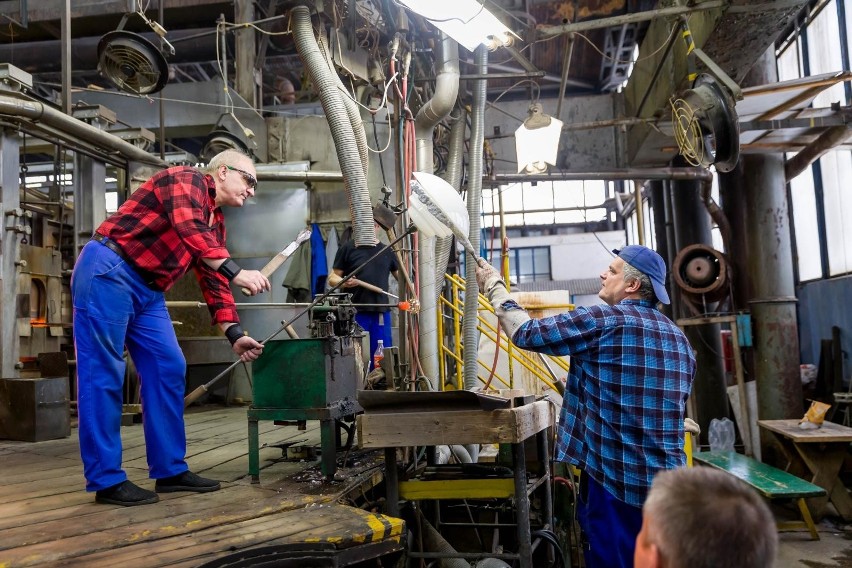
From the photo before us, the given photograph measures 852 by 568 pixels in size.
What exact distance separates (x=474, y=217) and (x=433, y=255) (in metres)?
0.44

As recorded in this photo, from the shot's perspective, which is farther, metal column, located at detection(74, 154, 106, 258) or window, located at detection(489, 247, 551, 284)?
window, located at detection(489, 247, 551, 284)

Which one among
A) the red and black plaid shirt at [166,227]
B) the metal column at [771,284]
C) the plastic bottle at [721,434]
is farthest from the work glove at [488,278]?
the plastic bottle at [721,434]

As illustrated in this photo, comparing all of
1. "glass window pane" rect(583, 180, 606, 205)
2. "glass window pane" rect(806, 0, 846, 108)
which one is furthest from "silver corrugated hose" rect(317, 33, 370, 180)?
"glass window pane" rect(583, 180, 606, 205)

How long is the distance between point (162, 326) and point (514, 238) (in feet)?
71.7

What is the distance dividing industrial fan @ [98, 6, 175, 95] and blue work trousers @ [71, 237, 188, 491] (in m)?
3.33

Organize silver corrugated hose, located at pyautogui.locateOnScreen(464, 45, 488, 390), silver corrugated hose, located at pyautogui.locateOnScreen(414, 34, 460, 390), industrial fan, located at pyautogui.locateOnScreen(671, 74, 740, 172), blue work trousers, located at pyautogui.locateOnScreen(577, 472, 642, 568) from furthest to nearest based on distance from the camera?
industrial fan, located at pyautogui.locateOnScreen(671, 74, 740, 172) → silver corrugated hose, located at pyautogui.locateOnScreen(414, 34, 460, 390) → silver corrugated hose, located at pyautogui.locateOnScreen(464, 45, 488, 390) → blue work trousers, located at pyautogui.locateOnScreen(577, 472, 642, 568)

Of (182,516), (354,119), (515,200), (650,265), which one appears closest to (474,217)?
(354,119)

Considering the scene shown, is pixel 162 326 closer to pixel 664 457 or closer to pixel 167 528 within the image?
pixel 167 528

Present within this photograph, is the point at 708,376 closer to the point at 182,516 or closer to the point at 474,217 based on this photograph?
the point at 474,217

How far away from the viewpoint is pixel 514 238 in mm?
24531

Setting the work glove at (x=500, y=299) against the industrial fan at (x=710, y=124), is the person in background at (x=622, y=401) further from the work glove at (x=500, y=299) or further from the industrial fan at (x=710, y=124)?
the industrial fan at (x=710, y=124)

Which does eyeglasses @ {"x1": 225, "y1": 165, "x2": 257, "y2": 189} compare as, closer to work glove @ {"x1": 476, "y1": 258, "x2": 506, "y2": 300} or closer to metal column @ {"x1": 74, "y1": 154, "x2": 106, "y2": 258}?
work glove @ {"x1": 476, "y1": 258, "x2": 506, "y2": 300}

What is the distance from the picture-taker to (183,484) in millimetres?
3230

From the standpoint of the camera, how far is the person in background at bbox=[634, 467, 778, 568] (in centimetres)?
114
